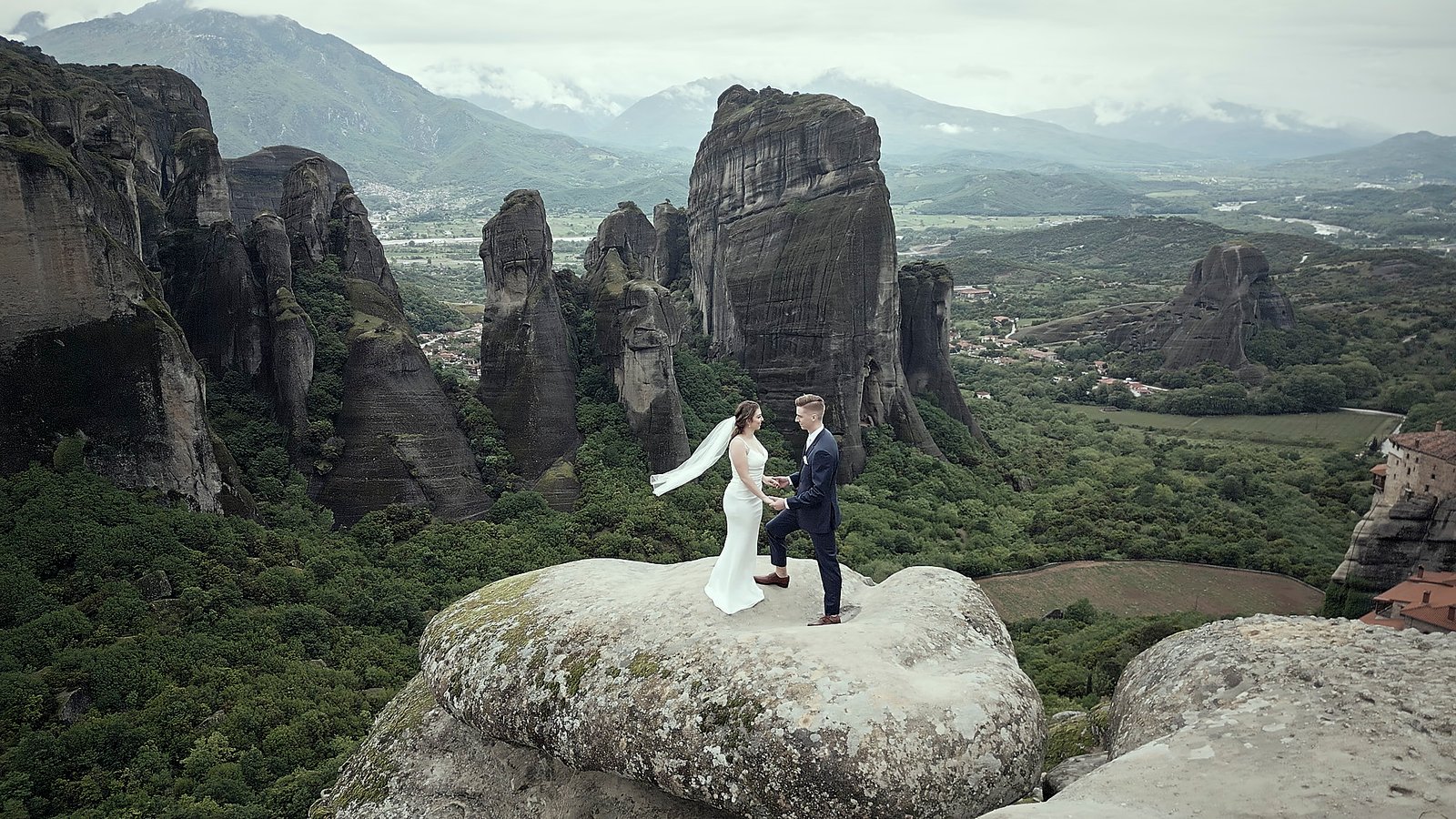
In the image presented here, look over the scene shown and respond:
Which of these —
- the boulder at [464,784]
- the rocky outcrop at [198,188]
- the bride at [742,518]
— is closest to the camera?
the boulder at [464,784]

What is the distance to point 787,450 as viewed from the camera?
3991cm

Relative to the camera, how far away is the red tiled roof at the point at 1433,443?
2475 centimetres

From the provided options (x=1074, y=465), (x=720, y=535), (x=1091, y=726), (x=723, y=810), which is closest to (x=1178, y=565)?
(x=1074, y=465)

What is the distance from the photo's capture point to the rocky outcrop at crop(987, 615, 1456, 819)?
5.48m

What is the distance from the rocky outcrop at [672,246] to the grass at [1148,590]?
30.3 m

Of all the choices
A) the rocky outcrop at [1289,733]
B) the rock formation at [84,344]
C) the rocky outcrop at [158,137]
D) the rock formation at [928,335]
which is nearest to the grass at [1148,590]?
the rock formation at [928,335]

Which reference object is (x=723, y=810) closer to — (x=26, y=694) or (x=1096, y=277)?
(x=26, y=694)

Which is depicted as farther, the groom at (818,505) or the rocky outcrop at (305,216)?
the rocky outcrop at (305,216)

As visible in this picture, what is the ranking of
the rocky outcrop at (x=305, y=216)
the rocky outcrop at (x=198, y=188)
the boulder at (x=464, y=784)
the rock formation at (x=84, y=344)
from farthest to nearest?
the rocky outcrop at (x=305, y=216), the rocky outcrop at (x=198, y=188), the rock formation at (x=84, y=344), the boulder at (x=464, y=784)

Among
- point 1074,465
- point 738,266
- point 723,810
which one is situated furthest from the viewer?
point 1074,465

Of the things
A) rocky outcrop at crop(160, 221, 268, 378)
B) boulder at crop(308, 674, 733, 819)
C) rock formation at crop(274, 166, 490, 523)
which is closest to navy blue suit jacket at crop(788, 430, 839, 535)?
boulder at crop(308, 674, 733, 819)

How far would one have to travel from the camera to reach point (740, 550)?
362 inches

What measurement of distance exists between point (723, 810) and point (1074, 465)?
154 ft

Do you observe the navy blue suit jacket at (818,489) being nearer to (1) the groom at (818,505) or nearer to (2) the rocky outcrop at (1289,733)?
(1) the groom at (818,505)
